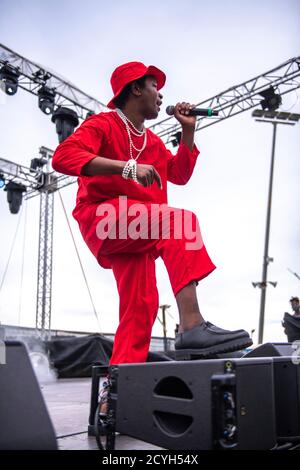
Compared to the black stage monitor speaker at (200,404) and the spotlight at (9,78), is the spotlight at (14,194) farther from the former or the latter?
the black stage monitor speaker at (200,404)

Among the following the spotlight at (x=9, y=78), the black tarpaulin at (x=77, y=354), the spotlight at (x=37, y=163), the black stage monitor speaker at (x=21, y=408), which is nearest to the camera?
the black stage monitor speaker at (x=21, y=408)

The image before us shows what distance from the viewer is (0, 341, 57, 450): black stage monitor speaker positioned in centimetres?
95

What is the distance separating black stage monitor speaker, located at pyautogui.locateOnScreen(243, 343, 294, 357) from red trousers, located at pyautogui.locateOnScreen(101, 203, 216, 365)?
0.37 meters

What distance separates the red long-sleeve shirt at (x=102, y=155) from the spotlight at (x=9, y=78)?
6006 mm

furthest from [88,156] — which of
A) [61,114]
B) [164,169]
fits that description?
[61,114]

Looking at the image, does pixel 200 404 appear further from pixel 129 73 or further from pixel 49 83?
pixel 49 83

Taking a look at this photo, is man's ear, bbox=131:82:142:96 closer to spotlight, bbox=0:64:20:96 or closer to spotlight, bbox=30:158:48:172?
spotlight, bbox=0:64:20:96

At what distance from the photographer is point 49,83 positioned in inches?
308

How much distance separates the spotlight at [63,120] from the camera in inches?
300

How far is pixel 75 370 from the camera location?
7.97 metres

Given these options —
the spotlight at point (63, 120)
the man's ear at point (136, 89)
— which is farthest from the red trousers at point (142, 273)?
the spotlight at point (63, 120)

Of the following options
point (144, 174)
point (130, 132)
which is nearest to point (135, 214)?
point (144, 174)

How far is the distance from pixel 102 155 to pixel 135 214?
0.39m
